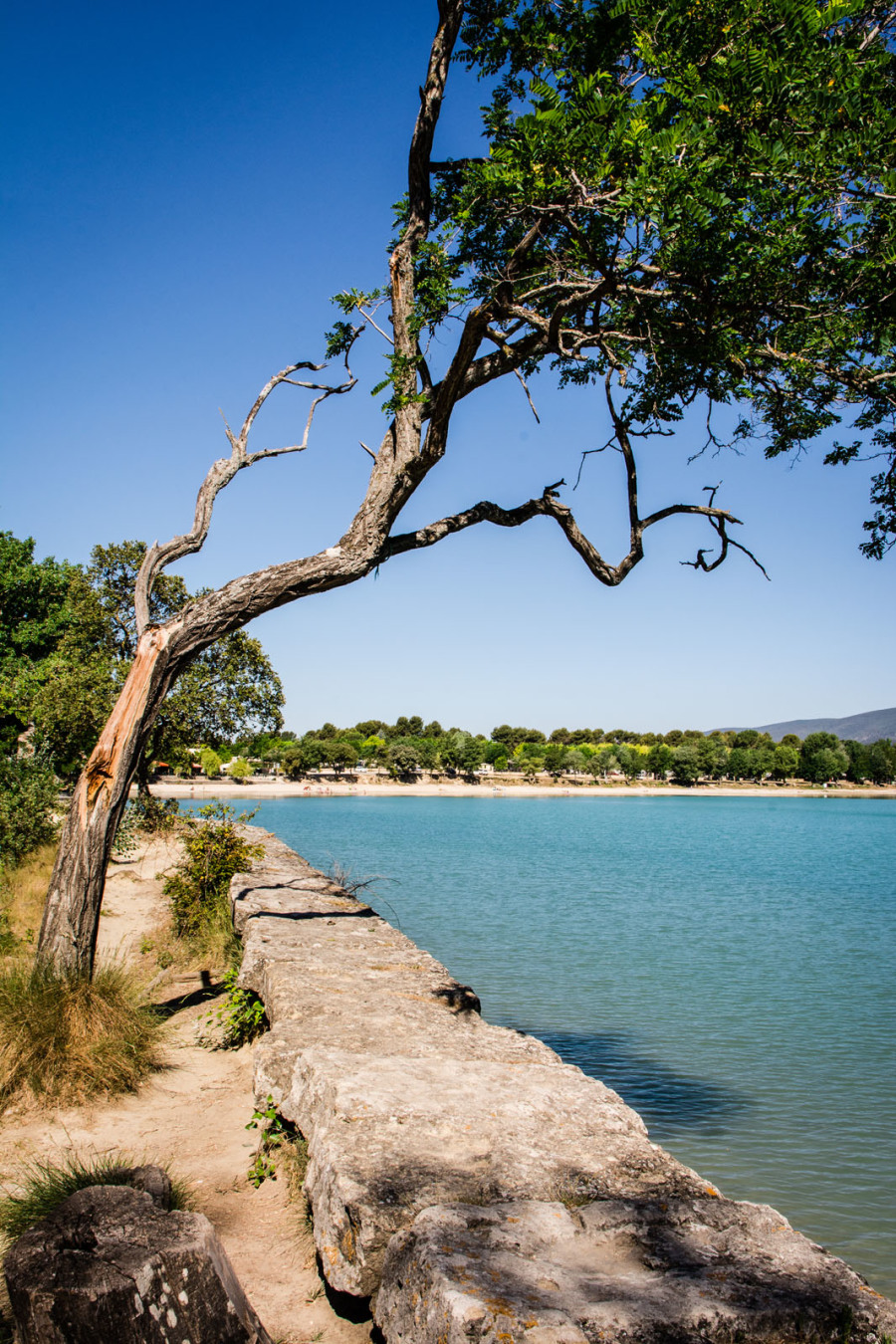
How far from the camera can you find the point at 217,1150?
4.36 meters

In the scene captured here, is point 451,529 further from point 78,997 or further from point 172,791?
point 172,791

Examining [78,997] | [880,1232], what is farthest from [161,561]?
[880,1232]

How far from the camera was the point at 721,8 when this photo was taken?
17.3 ft

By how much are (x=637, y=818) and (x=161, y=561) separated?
195 feet

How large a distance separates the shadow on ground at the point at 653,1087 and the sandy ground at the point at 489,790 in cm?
5190

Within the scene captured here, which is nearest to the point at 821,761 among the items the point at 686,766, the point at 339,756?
the point at 686,766

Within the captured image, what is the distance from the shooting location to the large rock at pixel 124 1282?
2.20 metres

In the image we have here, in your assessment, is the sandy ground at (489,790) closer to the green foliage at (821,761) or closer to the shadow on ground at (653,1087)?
the green foliage at (821,761)

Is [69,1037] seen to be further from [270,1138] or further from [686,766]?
[686,766]

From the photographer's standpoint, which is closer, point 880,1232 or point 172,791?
point 880,1232

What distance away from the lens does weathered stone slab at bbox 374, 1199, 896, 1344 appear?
207 cm

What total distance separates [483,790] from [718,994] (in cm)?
8802

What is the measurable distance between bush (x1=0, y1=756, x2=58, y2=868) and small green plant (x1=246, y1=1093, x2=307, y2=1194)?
374 inches

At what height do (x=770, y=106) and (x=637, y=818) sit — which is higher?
(x=770, y=106)
